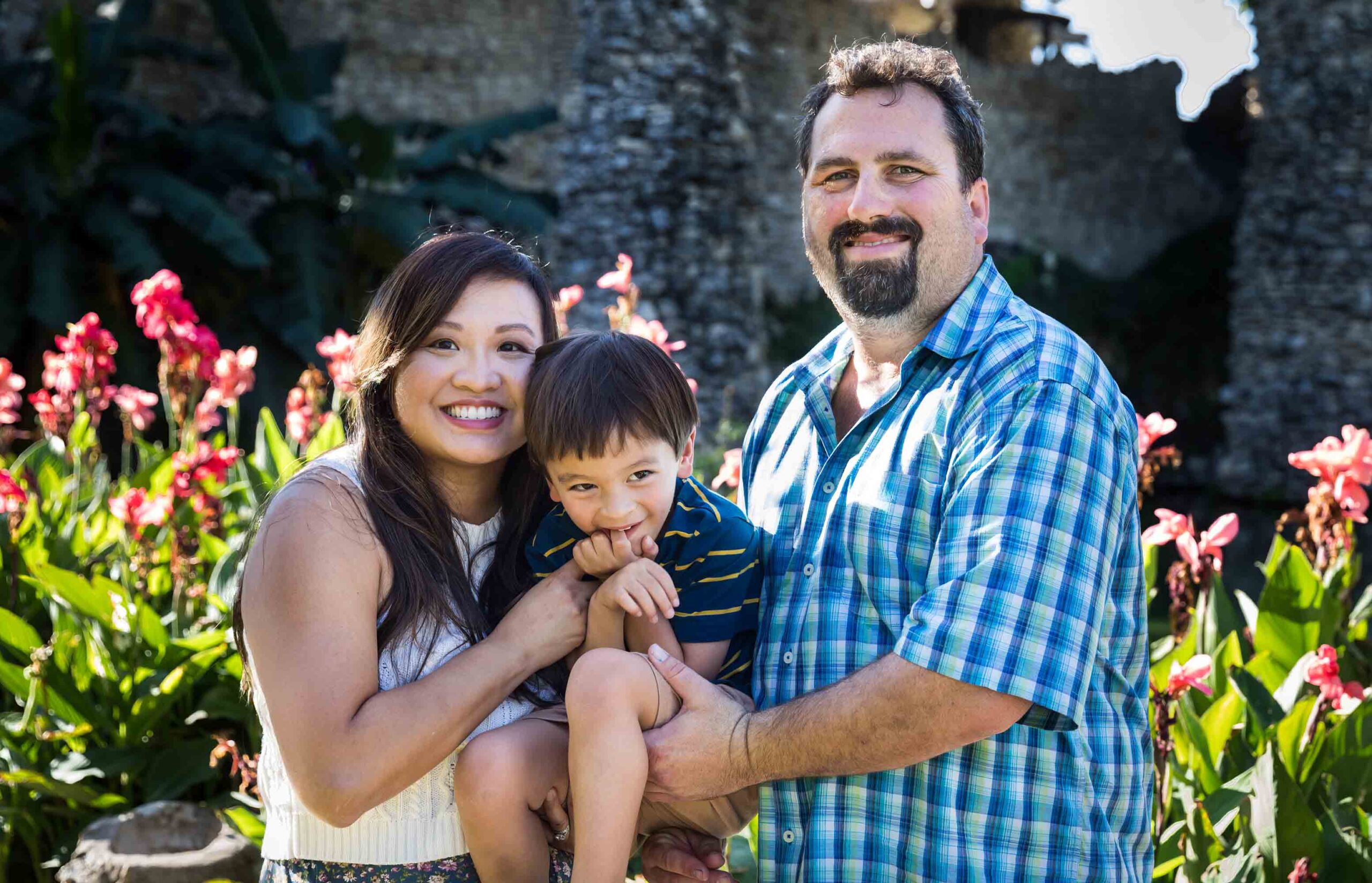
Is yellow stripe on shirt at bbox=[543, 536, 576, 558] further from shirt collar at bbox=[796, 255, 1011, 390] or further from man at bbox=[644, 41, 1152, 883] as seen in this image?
shirt collar at bbox=[796, 255, 1011, 390]

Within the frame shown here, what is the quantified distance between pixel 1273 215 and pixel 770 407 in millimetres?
13207

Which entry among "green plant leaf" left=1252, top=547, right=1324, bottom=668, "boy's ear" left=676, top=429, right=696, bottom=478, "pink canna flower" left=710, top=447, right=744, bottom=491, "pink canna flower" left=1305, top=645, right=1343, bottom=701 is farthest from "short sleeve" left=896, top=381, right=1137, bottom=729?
"green plant leaf" left=1252, top=547, right=1324, bottom=668

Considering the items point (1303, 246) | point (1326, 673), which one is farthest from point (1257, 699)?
point (1303, 246)

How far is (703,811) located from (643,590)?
46 cm

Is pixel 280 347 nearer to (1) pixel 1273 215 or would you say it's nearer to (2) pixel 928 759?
(2) pixel 928 759

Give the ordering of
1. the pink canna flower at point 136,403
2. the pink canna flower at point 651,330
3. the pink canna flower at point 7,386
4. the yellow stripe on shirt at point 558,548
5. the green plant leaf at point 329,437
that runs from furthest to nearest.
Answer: the pink canna flower at point 7,386 → the pink canna flower at point 136,403 → the green plant leaf at point 329,437 → the pink canna flower at point 651,330 → the yellow stripe on shirt at point 558,548

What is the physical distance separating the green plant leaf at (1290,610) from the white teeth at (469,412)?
224 centimetres

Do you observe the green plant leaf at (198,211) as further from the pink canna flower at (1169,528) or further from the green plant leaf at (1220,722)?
the green plant leaf at (1220,722)

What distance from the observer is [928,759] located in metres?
1.91

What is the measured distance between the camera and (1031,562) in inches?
Result: 71.0

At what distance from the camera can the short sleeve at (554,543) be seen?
2.25 meters

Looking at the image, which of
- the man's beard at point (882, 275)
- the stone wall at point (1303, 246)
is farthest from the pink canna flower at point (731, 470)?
the stone wall at point (1303, 246)

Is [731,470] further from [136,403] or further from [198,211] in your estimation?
[198,211]

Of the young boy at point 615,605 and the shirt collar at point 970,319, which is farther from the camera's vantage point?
the shirt collar at point 970,319
